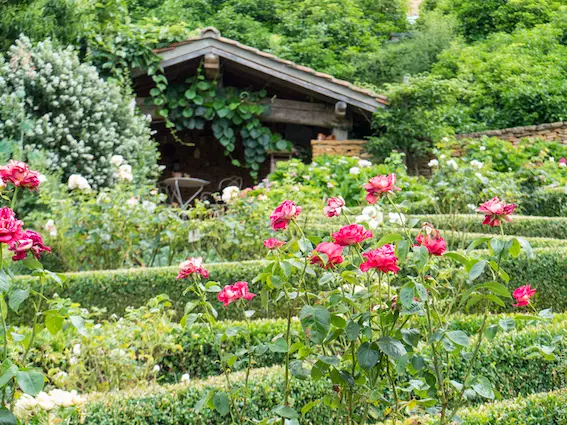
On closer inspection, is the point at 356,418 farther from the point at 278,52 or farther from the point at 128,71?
the point at 278,52

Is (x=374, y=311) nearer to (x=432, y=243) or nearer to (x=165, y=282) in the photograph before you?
(x=432, y=243)

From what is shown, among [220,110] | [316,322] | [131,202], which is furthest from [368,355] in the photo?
[220,110]

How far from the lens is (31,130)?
7.65 metres

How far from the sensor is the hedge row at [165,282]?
449 centimetres

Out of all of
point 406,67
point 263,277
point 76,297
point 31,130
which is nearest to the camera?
point 263,277

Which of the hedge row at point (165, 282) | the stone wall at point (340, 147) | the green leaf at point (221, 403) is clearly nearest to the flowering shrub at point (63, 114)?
the stone wall at point (340, 147)

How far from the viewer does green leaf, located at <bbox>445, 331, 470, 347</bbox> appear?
5.89ft

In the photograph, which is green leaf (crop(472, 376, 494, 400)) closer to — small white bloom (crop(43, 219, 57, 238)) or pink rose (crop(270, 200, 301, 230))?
pink rose (crop(270, 200, 301, 230))

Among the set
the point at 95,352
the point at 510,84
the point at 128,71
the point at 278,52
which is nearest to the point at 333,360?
the point at 95,352

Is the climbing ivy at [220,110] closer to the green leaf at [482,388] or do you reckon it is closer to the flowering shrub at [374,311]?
the flowering shrub at [374,311]

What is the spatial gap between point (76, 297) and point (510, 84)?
35.3 feet

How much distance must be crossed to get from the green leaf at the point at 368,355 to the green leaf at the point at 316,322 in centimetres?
12

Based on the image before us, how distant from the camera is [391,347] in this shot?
1796 millimetres

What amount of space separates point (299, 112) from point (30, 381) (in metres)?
9.62
